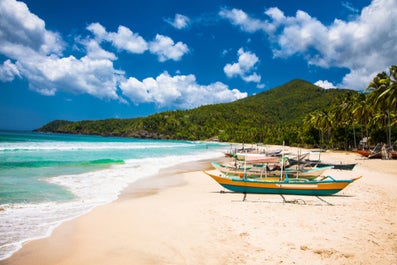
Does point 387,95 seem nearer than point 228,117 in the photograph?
Yes

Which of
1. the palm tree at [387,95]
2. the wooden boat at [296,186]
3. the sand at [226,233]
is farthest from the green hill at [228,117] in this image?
the sand at [226,233]

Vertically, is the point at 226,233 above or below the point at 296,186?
below

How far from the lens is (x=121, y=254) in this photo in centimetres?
596

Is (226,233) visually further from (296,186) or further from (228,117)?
(228,117)

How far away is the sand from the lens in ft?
19.0

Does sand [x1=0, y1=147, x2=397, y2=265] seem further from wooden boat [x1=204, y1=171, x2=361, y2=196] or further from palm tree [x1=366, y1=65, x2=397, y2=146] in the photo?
palm tree [x1=366, y1=65, x2=397, y2=146]

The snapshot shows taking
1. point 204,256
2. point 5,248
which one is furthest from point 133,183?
point 204,256

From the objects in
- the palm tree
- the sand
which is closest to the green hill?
the palm tree

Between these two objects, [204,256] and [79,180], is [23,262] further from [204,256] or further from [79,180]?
[79,180]

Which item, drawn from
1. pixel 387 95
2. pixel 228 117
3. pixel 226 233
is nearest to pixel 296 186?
pixel 226 233

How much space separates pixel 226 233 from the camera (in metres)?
7.25

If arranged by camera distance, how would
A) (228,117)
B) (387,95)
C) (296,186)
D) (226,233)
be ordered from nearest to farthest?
1. (226,233)
2. (296,186)
3. (387,95)
4. (228,117)

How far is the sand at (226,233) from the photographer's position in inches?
228

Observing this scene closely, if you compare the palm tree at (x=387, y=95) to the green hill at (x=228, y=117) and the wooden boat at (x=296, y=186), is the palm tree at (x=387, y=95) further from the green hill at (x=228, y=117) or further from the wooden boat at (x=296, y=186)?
the green hill at (x=228, y=117)
